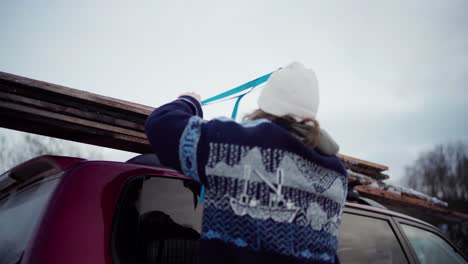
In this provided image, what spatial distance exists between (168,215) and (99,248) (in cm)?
35

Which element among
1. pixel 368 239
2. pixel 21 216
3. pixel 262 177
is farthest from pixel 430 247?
pixel 21 216

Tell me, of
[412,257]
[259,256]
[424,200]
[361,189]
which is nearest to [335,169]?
[259,256]

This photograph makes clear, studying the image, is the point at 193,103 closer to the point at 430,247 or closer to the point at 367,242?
the point at 367,242

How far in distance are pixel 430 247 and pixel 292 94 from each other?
2.26 m

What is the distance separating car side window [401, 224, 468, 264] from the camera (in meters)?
2.42

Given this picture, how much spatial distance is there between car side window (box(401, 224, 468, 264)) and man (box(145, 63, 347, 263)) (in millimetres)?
1690

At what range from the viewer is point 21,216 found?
4.44ft

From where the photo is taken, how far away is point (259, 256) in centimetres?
98

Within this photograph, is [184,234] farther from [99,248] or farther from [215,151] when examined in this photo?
[215,151]

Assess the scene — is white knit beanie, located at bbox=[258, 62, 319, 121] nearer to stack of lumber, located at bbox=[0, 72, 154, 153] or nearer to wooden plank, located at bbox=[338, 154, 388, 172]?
stack of lumber, located at bbox=[0, 72, 154, 153]

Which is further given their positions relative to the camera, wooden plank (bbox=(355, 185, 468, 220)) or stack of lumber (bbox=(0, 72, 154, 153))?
wooden plank (bbox=(355, 185, 468, 220))

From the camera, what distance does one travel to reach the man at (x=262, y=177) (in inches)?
38.9

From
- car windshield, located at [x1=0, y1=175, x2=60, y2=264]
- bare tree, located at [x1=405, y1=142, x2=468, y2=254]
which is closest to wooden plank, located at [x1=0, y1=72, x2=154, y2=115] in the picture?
car windshield, located at [x1=0, y1=175, x2=60, y2=264]

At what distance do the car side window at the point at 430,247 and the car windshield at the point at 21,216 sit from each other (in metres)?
2.42
